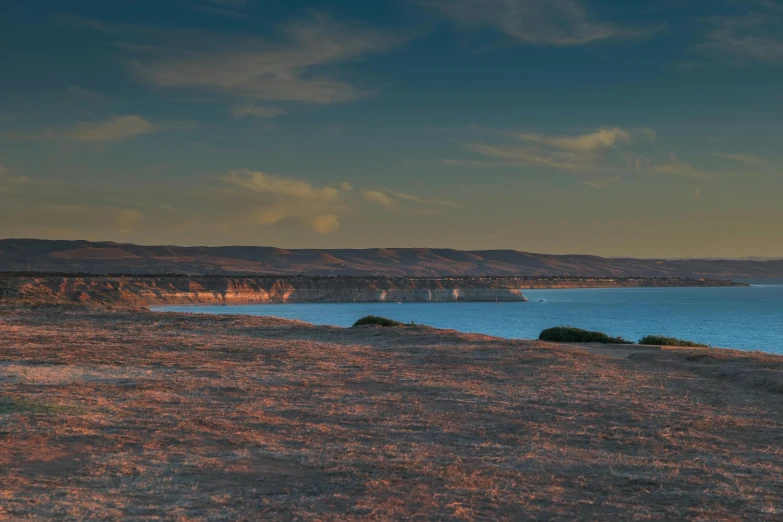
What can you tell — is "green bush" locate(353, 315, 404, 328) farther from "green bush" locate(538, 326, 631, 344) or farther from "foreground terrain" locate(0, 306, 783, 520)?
"foreground terrain" locate(0, 306, 783, 520)

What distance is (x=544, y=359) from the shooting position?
25.2m

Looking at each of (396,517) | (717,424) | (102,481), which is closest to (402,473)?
(396,517)

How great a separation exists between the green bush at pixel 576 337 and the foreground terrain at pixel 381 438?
45.5ft

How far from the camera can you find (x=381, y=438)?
12.0 m

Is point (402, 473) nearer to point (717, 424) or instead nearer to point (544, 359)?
point (717, 424)

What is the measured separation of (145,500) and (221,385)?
30.9 feet

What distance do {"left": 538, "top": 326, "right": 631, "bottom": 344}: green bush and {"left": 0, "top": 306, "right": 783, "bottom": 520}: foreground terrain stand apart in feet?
45.5

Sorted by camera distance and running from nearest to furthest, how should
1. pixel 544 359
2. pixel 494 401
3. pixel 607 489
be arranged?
1. pixel 607 489
2. pixel 494 401
3. pixel 544 359

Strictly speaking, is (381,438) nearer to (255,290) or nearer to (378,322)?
(378,322)

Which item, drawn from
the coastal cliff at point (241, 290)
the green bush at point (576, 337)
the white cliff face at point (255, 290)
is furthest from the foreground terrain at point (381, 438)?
the white cliff face at point (255, 290)

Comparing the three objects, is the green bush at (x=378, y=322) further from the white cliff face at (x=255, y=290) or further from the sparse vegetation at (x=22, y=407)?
the white cliff face at (x=255, y=290)

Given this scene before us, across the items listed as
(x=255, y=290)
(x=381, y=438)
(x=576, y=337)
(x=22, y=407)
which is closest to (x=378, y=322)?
(x=576, y=337)

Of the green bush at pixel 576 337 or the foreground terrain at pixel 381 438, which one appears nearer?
the foreground terrain at pixel 381 438

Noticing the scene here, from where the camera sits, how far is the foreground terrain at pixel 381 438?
8422 millimetres
